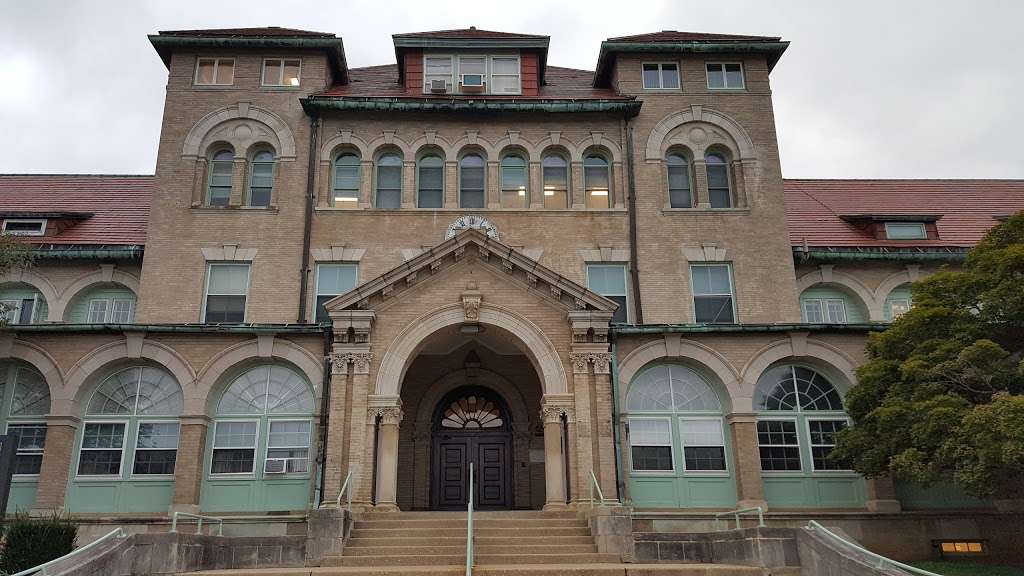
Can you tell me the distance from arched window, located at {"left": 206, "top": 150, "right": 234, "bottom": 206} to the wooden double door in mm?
9547

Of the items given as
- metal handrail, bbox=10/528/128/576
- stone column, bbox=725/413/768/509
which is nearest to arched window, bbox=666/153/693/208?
stone column, bbox=725/413/768/509

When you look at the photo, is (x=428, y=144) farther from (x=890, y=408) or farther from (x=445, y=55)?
(x=890, y=408)

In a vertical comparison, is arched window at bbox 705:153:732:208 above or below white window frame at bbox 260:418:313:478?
above

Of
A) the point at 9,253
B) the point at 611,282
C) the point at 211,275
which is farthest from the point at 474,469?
the point at 9,253

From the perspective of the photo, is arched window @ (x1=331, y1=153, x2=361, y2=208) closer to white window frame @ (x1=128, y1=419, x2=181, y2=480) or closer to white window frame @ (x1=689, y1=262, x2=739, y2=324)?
white window frame @ (x1=128, y1=419, x2=181, y2=480)

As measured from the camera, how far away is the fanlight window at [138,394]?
20094 millimetres

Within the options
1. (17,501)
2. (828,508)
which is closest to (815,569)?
(828,508)

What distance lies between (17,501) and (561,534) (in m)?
13.7

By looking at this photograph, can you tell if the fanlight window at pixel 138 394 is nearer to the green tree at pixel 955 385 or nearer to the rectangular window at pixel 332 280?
the rectangular window at pixel 332 280

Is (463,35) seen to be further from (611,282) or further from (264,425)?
(264,425)

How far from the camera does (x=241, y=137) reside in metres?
24.0

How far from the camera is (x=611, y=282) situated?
75.2ft

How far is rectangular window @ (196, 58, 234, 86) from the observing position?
2467 centimetres

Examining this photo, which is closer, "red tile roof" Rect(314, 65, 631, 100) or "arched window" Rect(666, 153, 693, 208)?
"arched window" Rect(666, 153, 693, 208)
